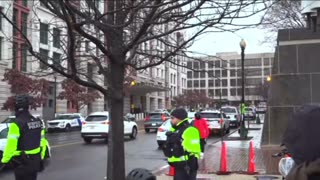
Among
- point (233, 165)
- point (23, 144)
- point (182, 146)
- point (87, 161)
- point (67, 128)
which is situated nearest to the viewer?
point (23, 144)

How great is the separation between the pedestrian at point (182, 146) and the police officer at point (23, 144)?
71.3 inches

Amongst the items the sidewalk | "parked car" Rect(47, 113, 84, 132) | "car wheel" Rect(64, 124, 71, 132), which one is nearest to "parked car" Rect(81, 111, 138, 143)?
the sidewalk

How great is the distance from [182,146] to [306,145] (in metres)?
4.55

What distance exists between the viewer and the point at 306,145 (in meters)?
2.40

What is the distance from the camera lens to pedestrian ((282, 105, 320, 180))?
92.4 inches

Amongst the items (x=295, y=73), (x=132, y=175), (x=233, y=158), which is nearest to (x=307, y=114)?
(x=132, y=175)

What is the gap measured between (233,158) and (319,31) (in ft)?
24.6

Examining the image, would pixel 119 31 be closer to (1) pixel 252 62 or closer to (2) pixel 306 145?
(2) pixel 306 145

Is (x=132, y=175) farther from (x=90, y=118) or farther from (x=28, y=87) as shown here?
(x=28, y=87)

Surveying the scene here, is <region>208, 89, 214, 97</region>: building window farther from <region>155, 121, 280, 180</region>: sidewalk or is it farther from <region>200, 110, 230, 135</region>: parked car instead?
<region>155, 121, 280, 180</region>: sidewalk

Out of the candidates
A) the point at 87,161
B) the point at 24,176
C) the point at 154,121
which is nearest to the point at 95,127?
the point at 87,161

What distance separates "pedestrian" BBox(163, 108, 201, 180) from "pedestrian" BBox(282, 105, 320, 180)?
4.44 meters

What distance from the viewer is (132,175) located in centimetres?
405

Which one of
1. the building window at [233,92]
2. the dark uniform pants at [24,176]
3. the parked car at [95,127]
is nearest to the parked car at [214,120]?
the parked car at [95,127]
